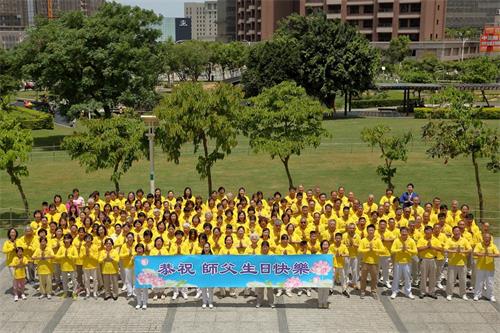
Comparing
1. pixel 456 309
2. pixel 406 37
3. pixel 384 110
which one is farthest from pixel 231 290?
pixel 406 37

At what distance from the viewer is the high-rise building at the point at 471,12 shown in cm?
15939

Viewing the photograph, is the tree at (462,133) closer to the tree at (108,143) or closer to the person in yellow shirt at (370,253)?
the person in yellow shirt at (370,253)

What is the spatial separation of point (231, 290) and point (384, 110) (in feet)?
174

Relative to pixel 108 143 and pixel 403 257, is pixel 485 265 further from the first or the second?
pixel 108 143

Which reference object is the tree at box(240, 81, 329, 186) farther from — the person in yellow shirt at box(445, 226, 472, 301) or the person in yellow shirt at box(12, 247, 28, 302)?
the person in yellow shirt at box(12, 247, 28, 302)

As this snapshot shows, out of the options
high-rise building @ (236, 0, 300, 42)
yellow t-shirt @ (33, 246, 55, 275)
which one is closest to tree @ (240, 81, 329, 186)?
yellow t-shirt @ (33, 246, 55, 275)

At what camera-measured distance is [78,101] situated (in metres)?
39.2

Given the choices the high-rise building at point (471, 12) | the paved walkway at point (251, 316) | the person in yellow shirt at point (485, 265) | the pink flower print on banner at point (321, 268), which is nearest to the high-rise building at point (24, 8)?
the high-rise building at point (471, 12)

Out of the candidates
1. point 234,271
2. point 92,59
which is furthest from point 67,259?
point 92,59

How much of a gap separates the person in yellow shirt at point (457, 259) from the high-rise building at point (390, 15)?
9275 centimetres

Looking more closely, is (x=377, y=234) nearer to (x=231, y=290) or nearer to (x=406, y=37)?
(x=231, y=290)

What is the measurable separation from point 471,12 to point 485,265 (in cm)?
16598

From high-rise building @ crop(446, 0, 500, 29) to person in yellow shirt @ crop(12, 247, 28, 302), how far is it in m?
166

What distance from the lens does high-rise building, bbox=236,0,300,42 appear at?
11675 cm
